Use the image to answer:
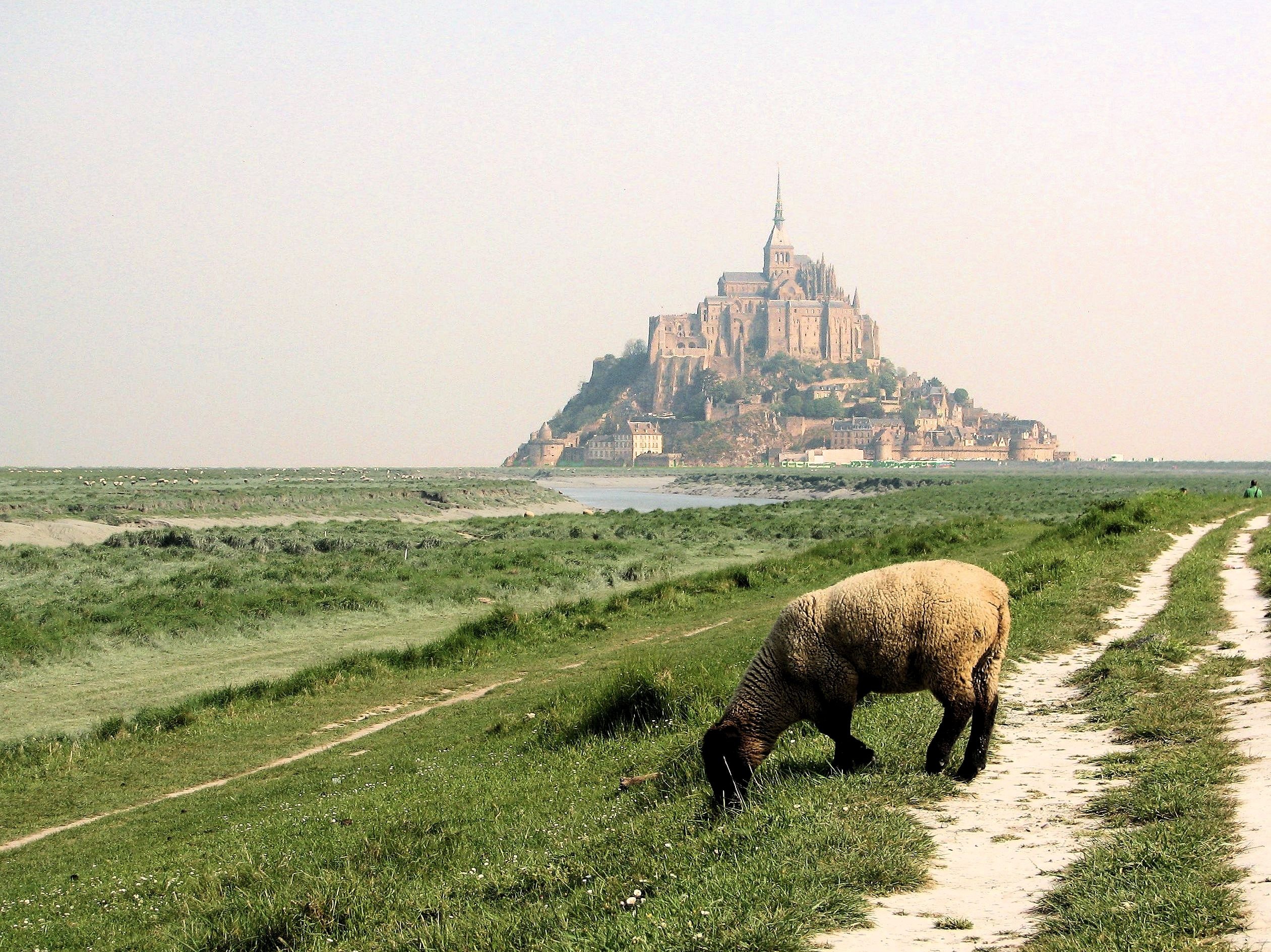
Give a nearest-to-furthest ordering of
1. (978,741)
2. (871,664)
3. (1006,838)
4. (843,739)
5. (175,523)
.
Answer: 1. (1006,838)
2. (871,664)
3. (978,741)
4. (843,739)
5. (175,523)

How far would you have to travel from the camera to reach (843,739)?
6.86 meters

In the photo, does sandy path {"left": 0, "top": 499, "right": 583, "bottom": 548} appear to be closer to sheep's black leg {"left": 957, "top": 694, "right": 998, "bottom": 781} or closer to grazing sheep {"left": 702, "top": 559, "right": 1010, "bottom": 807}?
grazing sheep {"left": 702, "top": 559, "right": 1010, "bottom": 807}

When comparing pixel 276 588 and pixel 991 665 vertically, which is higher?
pixel 991 665

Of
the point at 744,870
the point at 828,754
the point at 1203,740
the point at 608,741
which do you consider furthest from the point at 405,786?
the point at 1203,740

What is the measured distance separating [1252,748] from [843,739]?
2.42 metres

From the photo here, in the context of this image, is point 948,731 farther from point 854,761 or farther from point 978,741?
point 854,761

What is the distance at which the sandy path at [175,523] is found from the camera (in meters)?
40.4

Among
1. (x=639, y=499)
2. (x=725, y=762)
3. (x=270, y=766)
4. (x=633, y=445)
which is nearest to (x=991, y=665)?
(x=725, y=762)

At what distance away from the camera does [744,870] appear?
5.16m

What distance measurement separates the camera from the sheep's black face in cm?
673

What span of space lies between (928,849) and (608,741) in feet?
17.7

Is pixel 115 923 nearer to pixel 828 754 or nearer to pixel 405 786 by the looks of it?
pixel 405 786

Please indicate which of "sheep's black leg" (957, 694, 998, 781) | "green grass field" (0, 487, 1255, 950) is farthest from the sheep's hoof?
"sheep's black leg" (957, 694, 998, 781)

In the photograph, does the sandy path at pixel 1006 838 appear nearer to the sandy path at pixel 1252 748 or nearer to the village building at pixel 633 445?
the sandy path at pixel 1252 748
